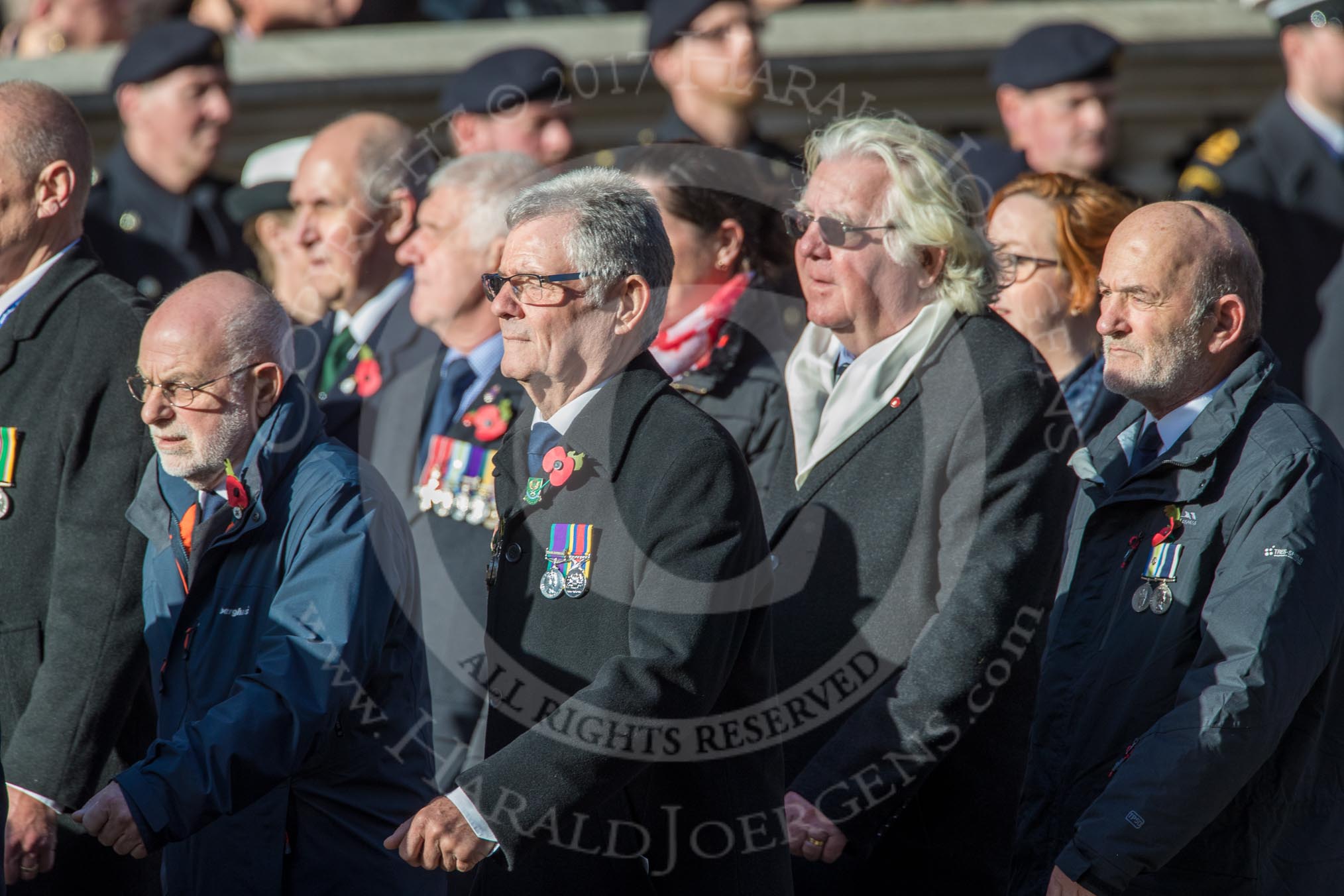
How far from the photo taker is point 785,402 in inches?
173

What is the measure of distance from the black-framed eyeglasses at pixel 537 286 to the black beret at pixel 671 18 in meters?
3.28

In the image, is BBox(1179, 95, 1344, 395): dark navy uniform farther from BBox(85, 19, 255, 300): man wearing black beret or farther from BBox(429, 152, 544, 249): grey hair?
BBox(85, 19, 255, 300): man wearing black beret

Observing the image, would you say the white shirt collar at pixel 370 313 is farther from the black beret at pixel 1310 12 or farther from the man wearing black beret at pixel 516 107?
the black beret at pixel 1310 12

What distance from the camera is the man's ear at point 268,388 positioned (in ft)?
11.4

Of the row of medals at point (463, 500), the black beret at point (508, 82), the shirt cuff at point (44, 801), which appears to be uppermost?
the black beret at point (508, 82)

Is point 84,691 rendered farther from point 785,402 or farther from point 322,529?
point 785,402

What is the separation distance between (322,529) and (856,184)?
4.74 ft

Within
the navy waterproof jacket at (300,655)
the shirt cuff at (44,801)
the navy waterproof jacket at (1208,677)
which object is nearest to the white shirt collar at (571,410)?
the navy waterproof jacket at (300,655)

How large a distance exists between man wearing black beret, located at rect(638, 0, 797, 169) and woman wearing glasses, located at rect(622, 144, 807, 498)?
134 cm

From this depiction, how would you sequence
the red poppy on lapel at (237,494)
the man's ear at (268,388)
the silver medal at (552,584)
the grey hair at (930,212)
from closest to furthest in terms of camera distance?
the silver medal at (552,584) → the red poppy on lapel at (237,494) → the man's ear at (268,388) → the grey hair at (930,212)

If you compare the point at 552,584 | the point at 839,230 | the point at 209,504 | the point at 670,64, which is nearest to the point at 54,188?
the point at 209,504

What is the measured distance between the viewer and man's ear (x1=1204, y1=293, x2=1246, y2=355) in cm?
332

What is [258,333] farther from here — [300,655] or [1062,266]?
[1062,266]

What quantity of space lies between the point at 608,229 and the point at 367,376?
199 cm
